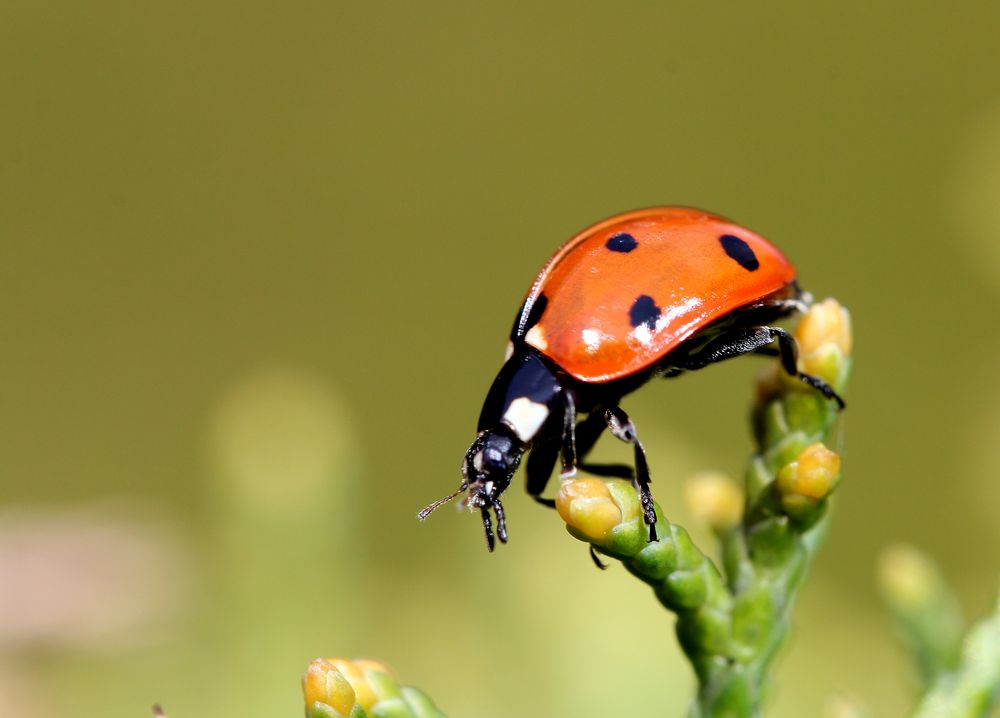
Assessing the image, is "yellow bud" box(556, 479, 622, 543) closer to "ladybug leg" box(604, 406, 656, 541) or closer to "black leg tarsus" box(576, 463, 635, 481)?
"ladybug leg" box(604, 406, 656, 541)

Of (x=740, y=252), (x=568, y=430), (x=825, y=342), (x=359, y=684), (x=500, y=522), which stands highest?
(x=740, y=252)

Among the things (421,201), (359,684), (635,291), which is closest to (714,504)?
(635,291)

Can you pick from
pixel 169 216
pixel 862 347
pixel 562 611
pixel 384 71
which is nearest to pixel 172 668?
pixel 562 611

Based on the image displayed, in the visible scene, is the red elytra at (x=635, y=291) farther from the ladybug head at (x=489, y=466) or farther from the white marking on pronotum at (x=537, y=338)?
the ladybug head at (x=489, y=466)

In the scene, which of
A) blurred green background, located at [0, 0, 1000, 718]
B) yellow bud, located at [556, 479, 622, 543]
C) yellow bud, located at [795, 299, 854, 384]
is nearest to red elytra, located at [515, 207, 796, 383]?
yellow bud, located at [795, 299, 854, 384]

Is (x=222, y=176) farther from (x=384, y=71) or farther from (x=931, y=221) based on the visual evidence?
(x=931, y=221)

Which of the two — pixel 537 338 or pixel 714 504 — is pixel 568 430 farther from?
pixel 714 504
